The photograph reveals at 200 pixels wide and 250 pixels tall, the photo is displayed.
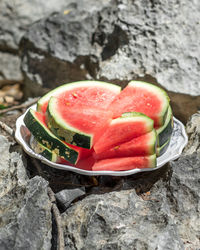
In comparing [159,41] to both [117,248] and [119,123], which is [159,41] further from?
[117,248]

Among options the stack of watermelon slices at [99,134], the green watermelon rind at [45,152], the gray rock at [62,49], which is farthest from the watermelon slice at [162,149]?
the gray rock at [62,49]

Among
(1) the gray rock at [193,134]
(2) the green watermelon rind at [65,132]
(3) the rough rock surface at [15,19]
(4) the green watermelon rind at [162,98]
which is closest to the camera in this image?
(2) the green watermelon rind at [65,132]

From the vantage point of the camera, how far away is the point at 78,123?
2.62m

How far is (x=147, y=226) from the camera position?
221 centimetres

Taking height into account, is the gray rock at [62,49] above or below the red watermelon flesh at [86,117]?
below

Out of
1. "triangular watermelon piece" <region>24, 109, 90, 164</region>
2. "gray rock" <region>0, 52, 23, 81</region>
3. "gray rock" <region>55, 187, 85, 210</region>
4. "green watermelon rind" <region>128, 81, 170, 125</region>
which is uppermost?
"green watermelon rind" <region>128, 81, 170, 125</region>

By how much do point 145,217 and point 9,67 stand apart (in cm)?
365

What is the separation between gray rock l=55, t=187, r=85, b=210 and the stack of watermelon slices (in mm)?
184

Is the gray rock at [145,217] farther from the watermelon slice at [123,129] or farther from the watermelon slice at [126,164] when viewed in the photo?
the watermelon slice at [123,129]

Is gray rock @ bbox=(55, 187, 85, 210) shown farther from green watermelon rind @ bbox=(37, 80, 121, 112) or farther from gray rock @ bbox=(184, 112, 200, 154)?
gray rock @ bbox=(184, 112, 200, 154)

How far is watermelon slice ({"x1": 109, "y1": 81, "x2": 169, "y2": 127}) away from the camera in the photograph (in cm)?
277

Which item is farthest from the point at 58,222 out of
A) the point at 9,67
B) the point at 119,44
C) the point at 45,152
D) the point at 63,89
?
the point at 9,67

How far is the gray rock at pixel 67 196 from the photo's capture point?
8.32 ft

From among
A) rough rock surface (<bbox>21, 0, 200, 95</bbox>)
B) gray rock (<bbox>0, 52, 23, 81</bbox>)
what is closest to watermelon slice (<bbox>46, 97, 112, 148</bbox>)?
rough rock surface (<bbox>21, 0, 200, 95</bbox>)
